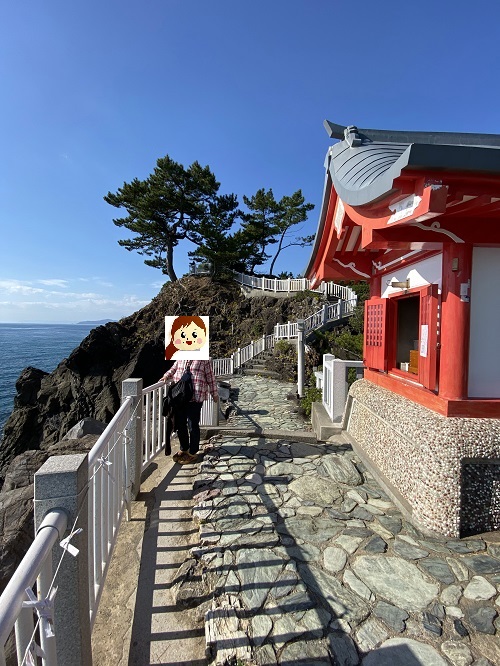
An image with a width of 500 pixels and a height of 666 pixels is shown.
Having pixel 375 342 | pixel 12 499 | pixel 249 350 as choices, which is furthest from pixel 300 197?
pixel 12 499

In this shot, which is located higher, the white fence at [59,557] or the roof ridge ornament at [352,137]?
the roof ridge ornament at [352,137]

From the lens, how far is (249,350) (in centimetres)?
1645

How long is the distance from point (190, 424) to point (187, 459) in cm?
50

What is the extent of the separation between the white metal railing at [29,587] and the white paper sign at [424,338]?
11.9ft

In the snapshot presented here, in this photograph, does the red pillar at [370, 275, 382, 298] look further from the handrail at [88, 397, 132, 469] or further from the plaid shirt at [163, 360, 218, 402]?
the handrail at [88, 397, 132, 469]

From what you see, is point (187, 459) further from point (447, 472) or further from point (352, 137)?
point (352, 137)

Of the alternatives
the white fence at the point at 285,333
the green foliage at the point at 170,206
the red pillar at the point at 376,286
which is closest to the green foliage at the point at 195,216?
the green foliage at the point at 170,206

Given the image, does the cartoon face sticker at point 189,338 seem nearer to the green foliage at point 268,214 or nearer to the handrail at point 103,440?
the handrail at point 103,440

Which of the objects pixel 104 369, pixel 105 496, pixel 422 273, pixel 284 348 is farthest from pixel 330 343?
pixel 105 496

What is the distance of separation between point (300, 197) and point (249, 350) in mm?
19353

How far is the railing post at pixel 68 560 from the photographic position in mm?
1546

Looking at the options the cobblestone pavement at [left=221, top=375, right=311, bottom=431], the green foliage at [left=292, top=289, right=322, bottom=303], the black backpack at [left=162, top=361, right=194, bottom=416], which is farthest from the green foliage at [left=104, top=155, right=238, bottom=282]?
the black backpack at [left=162, top=361, right=194, bottom=416]

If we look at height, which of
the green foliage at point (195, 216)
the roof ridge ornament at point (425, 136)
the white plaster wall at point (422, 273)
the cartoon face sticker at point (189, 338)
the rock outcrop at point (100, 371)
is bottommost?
the rock outcrop at point (100, 371)

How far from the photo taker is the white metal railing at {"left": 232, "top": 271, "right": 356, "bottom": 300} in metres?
20.1
